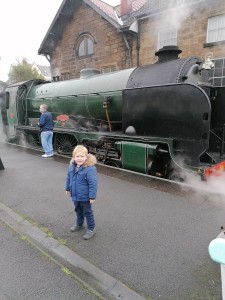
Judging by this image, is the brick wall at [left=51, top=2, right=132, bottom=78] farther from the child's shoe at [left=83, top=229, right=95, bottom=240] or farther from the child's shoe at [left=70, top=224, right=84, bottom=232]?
the child's shoe at [left=83, top=229, right=95, bottom=240]

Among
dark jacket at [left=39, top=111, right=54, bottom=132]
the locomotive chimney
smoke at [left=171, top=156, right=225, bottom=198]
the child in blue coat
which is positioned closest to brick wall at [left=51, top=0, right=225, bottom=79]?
the locomotive chimney

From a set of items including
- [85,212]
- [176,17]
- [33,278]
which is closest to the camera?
[33,278]

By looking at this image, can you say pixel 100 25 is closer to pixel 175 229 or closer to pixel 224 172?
pixel 224 172

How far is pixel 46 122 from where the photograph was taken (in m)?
7.49

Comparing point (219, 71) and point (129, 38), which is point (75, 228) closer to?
point (219, 71)

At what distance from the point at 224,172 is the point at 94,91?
3.79 metres

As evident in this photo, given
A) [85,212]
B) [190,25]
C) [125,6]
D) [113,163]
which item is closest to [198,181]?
[113,163]

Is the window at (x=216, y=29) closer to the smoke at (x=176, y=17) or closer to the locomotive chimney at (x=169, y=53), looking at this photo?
the smoke at (x=176, y=17)

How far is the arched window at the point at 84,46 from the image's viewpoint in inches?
550

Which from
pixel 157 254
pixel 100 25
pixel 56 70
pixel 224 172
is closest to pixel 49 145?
pixel 224 172

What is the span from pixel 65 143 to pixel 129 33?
6.92 m

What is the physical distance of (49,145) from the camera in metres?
7.56

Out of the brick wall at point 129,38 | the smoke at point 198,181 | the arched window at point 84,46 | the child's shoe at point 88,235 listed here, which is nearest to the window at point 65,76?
the brick wall at point 129,38

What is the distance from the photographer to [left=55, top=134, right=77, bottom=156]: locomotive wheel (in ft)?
24.8
